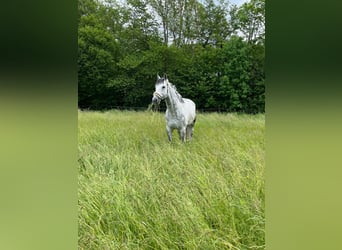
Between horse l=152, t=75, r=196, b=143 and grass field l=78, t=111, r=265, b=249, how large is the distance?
4cm

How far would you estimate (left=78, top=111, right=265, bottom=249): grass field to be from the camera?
47.6 inches

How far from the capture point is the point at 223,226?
1200 millimetres

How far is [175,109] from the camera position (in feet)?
4.85

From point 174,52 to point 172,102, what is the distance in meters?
0.22

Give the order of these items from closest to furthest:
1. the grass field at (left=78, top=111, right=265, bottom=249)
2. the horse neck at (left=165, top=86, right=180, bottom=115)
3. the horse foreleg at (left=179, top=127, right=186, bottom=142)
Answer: the grass field at (left=78, top=111, right=265, bottom=249) → the horse neck at (left=165, top=86, right=180, bottom=115) → the horse foreleg at (left=179, top=127, right=186, bottom=142)

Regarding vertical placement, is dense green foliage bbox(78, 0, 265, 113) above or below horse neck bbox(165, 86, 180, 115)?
above

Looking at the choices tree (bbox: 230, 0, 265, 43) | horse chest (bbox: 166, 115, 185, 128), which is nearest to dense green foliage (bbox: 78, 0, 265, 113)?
tree (bbox: 230, 0, 265, 43)

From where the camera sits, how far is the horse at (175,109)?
1.42m

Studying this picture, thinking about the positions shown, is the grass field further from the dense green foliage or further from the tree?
the tree

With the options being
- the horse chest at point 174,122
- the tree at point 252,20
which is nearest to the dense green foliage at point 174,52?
the tree at point 252,20

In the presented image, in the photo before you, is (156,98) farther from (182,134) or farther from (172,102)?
(182,134)
